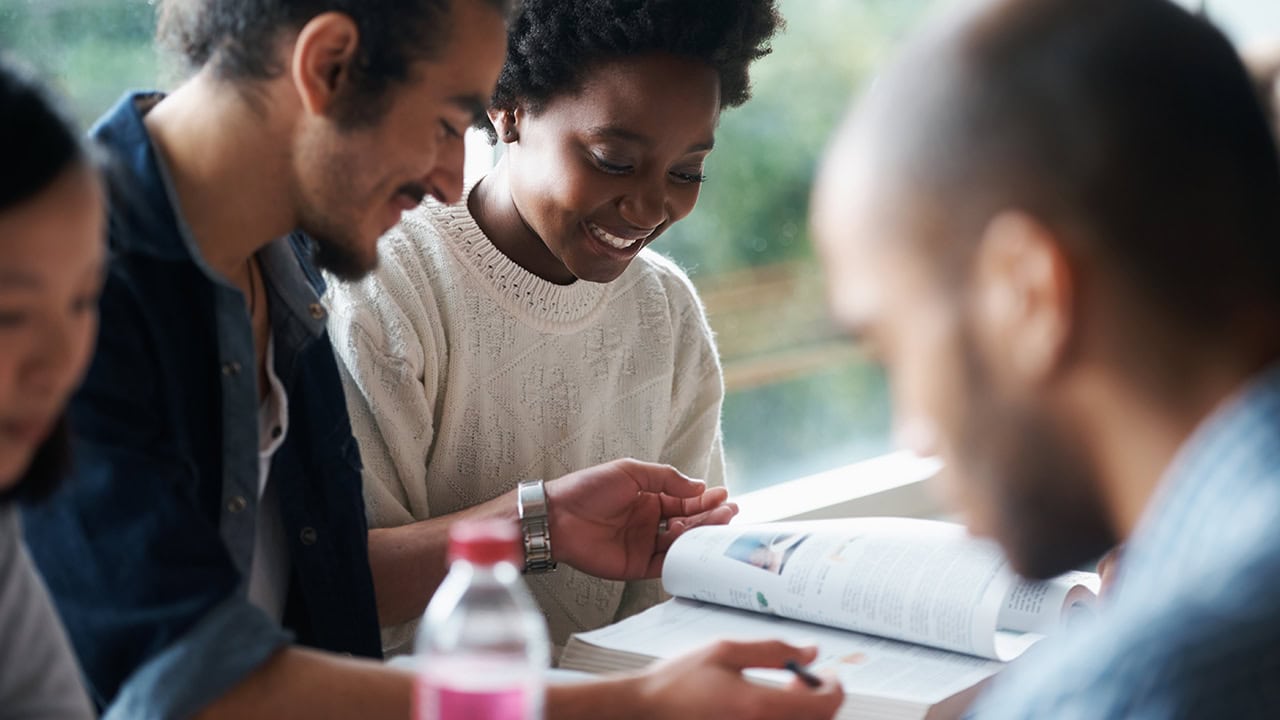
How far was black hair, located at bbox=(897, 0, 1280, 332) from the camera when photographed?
805mm

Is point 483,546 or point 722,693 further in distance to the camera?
point 722,693

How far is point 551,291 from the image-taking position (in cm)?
181

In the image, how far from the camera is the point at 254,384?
3.95 ft

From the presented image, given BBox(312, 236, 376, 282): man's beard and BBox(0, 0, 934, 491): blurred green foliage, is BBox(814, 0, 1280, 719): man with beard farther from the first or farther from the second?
BBox(0, 0, 934, 491): blurred green foliage

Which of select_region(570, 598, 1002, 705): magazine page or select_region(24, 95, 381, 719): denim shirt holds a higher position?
select_region(24, 95, 381, 719): denim shirt

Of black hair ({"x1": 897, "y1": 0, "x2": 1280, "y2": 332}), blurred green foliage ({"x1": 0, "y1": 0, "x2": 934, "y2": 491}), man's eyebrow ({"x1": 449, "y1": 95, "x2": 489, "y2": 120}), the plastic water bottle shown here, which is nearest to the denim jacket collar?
man's eyebrow ({"x1": 449, "y1": 95, "x2": 489, "y2": 120})

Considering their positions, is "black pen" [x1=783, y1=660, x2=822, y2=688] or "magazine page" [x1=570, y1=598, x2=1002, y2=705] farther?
"magazine page" [x1=570, y1=598, x2=1002, y2=705]

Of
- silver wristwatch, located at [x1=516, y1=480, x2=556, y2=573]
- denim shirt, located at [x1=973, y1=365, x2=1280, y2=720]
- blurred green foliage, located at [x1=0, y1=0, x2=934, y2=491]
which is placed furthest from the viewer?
blurred green foliage, located at [x1=0, y1=0, x2=934, y2=491]

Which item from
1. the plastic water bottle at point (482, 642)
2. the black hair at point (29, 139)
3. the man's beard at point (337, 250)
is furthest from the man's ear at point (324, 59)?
the plastic water bottle at point (482, 642)

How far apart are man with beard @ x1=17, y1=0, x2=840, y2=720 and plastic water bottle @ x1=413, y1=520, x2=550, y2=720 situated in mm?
212

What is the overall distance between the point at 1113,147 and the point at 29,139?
25.3 inches

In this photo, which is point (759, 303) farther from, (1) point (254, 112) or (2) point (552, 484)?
(1) point (254, 112)

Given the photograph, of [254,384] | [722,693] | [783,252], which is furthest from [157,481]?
[783,252]

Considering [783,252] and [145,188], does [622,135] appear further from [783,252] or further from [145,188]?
[783,252]
